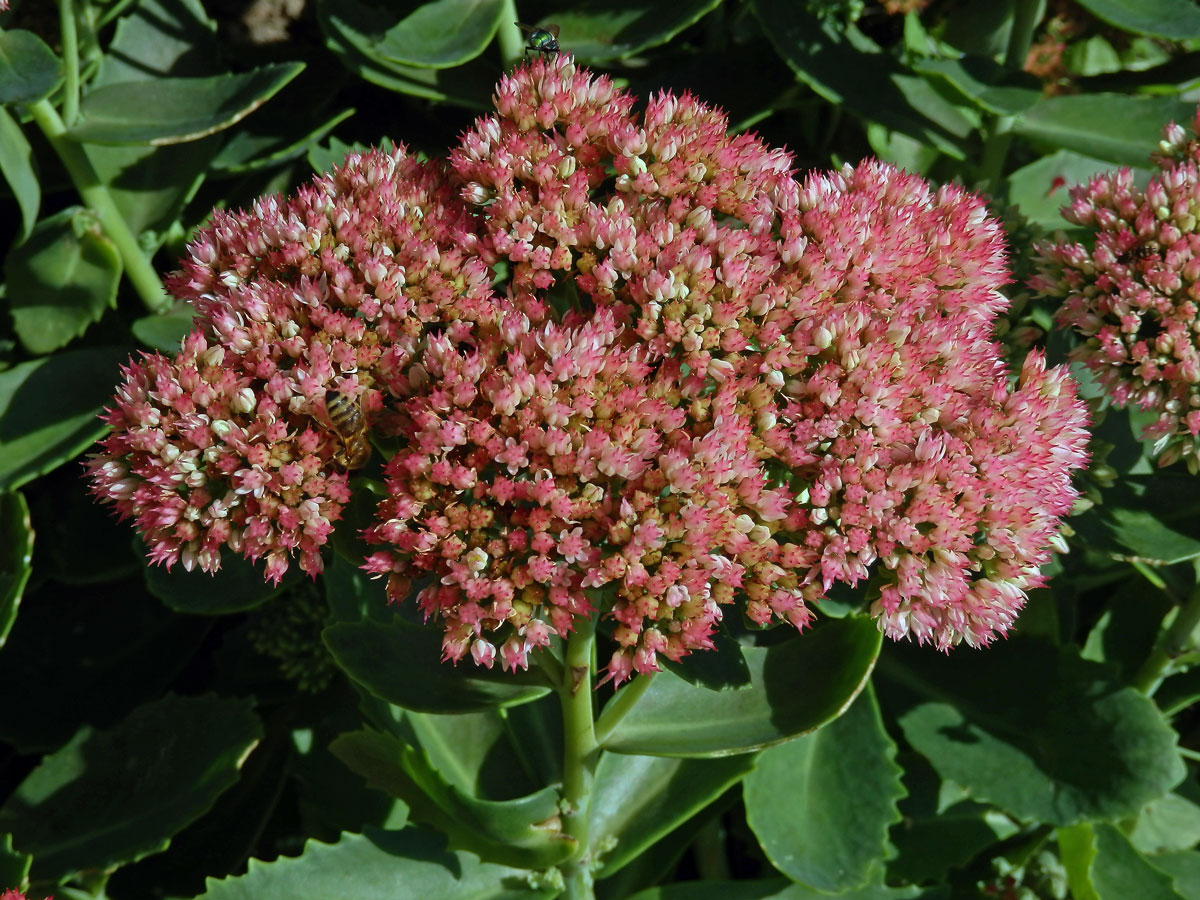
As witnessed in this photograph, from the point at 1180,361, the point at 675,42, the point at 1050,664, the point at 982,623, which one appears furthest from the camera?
the point at 675,42

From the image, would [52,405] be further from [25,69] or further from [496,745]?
[496,745]

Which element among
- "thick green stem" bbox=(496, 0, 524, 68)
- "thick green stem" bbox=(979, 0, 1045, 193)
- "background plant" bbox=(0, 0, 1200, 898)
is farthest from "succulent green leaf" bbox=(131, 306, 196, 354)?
"thick green stem" bbox=(979, 0, 1045, 193)

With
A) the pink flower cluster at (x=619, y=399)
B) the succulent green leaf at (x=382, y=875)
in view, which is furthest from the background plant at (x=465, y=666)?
the pink flower cluster at (x=619, y=399)

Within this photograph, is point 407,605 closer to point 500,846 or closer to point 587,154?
point 500,846

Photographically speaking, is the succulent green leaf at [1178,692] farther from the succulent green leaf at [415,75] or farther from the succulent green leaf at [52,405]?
the succulent green leaf at [52,405]

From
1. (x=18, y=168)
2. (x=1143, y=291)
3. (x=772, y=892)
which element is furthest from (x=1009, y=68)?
(x=18, y=168)

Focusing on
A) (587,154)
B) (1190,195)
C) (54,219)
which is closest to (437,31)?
(587,154)
